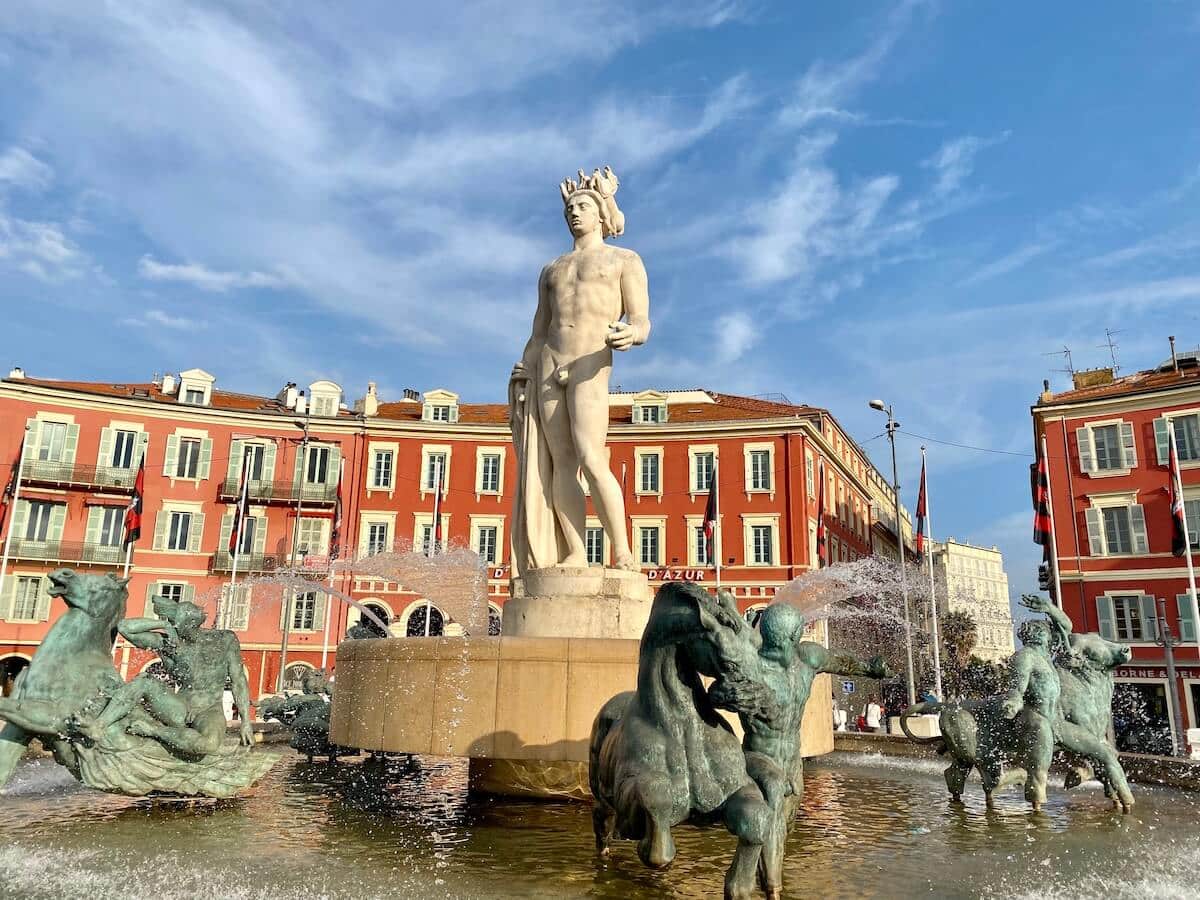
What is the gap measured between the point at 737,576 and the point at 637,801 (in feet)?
125

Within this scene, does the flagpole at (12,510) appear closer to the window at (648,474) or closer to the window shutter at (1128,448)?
the window at (648,474)

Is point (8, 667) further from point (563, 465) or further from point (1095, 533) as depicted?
point (1095, 533)

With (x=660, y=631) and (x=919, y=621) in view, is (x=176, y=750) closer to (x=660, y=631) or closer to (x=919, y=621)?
(x=660, y=631)

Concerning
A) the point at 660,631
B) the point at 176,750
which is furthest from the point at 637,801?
the point at 176,750

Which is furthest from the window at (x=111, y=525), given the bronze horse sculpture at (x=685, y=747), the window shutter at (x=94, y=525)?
the bronze horse sculpture at (x=685, y=747)

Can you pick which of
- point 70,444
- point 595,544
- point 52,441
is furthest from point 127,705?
point 52,441

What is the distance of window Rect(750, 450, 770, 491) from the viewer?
138 feet

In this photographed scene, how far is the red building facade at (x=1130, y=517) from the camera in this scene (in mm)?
33156

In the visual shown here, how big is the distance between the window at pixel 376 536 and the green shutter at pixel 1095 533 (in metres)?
32.0

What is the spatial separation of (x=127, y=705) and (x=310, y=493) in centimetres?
3837

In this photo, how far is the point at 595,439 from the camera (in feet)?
28.0

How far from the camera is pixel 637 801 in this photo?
3697 millimetres

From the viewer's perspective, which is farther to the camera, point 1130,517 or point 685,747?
point 1130,517

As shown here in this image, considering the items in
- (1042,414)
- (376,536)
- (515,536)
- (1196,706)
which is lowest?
(1196,706)
